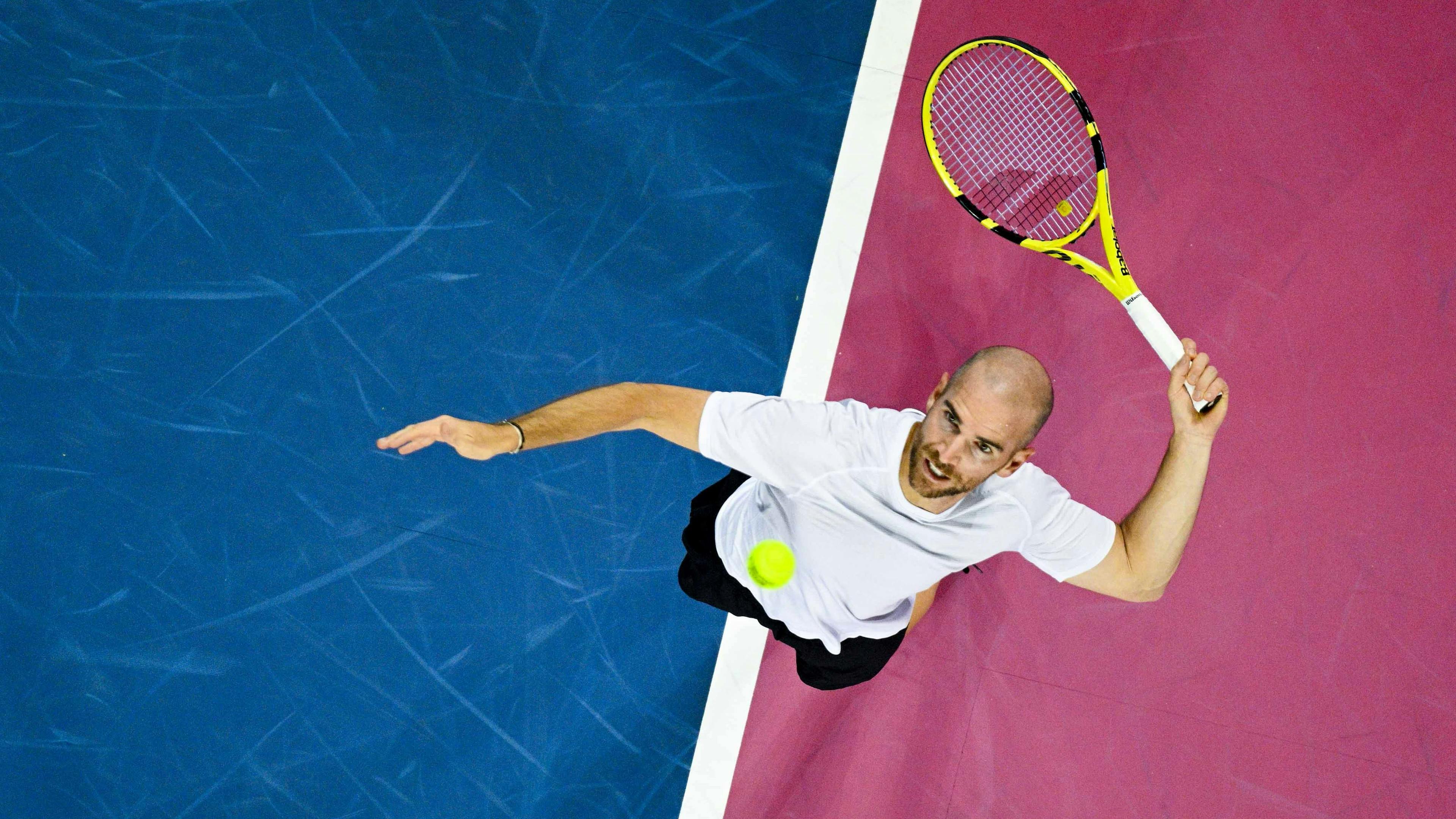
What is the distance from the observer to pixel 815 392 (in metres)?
3.66

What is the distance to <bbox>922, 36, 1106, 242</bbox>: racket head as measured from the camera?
3439 mm

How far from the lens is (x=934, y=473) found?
2680 millimetres

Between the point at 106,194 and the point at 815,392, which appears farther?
the point at 815,392

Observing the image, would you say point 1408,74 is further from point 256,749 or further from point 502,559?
point 256,749

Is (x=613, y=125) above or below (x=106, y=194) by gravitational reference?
above

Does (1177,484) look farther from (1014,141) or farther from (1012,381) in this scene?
(1014,141)

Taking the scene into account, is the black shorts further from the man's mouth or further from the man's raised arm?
the man's raised arm

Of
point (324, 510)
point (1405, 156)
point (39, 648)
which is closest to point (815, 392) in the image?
point (324, 510)

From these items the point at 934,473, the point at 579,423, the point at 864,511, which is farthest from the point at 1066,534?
the point at 579,423

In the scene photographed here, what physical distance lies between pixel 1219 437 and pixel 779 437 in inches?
70.4

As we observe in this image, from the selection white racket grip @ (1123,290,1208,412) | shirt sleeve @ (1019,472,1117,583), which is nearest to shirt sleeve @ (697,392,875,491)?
shirt sleeve @ (1019,472,1117,583)

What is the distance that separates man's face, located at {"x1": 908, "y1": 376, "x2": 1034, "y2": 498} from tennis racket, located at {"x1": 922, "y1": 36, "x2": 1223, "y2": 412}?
0.94 metres

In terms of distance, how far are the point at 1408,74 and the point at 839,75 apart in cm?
201

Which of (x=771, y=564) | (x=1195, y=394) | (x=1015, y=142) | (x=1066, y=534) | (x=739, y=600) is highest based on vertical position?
(x=1015, y=142)
